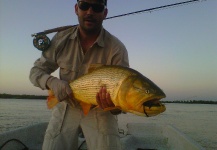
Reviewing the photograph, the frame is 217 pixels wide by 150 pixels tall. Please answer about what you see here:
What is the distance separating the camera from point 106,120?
3.39 metres

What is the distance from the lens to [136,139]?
308 inches

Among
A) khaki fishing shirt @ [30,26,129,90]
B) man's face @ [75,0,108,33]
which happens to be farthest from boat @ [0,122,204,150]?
man's face @ [75,0,108,33]

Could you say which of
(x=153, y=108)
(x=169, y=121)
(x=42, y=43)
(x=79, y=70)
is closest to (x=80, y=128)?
(x=79, y=70)

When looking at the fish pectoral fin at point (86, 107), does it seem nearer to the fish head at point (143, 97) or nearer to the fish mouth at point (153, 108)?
the fish head at point (143, 97)

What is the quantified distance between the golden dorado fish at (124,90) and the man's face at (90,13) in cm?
82

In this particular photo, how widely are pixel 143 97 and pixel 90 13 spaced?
167cm

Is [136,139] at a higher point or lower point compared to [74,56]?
lower

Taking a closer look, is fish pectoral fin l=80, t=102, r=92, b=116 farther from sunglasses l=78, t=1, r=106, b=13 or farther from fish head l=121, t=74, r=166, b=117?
sunglasses l=78, t=1, r=106, b=13

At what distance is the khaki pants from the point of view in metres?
3.33

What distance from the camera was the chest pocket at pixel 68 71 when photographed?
3.62 metres

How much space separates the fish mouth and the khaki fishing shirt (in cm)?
127

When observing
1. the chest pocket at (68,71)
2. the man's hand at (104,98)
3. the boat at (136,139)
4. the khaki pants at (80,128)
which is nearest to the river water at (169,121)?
the boat at (136,139)

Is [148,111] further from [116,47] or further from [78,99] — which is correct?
[116,47]

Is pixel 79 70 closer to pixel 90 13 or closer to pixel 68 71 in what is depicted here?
pixel 68 71
